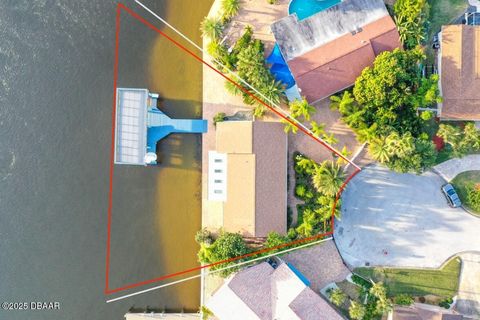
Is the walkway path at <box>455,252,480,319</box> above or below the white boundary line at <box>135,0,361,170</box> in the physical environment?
below

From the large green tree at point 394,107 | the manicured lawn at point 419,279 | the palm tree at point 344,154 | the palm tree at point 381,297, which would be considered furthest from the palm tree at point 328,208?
the palm tree at point 381,297

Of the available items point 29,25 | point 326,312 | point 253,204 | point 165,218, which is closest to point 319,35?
point 253,204

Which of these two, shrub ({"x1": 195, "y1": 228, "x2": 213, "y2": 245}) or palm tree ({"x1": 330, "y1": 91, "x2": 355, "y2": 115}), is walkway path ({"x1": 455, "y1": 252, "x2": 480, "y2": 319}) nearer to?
palm tree ({"x1": 330, "y1": 91, "x2": 355, "y2": 115})

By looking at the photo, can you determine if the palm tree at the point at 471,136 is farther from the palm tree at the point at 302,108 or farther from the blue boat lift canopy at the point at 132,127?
the blue boat lift canopy at the point at 132,127

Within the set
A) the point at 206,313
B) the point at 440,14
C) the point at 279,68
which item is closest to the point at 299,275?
the point at 206,313

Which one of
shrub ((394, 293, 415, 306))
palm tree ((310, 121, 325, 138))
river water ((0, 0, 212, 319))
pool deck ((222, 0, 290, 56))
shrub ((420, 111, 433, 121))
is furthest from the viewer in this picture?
river water ((0, 0, 212, 319))

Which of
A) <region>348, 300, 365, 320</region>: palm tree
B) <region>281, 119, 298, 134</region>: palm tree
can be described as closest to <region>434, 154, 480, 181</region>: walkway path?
<region>281, 119, 298, 134</region>: palm tree

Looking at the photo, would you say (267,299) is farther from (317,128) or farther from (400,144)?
(400,144)
